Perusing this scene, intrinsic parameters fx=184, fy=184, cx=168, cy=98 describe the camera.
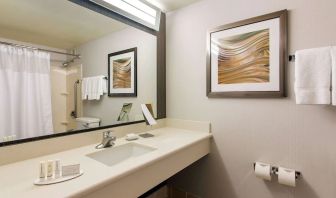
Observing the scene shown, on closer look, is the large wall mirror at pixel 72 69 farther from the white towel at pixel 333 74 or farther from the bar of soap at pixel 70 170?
the white towel at pixel 333 74

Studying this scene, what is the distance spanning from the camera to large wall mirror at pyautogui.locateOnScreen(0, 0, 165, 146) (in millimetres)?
1104

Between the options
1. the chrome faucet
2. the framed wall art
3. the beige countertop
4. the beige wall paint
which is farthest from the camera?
the framed wall art

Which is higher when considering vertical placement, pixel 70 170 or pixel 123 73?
pixel 123 73

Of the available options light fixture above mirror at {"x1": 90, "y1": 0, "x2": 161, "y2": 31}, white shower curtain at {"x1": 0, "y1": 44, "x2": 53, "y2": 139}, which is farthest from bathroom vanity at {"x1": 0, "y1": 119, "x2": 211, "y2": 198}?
light fixture above mirror at {"x1": 90, "y1": 0, "x2": 161, "y2": 31}

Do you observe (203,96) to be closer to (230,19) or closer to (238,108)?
(238,108)

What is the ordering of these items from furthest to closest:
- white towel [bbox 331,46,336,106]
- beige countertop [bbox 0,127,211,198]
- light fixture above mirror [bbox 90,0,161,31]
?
light fixture above mirror [bbox 90,0,161,31]
white towel [bbox 331,46,336,106]
beige countertop [bbox 0,127,211,198]

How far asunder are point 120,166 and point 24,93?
2.61 ft

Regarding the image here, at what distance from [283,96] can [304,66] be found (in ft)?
0.80

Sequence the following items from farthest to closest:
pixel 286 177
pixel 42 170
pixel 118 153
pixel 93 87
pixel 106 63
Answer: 1. pixel 106 63
2. pixel 93 87
3. pixel 118 153
4. pixel 286 177
5. pixel 42 170

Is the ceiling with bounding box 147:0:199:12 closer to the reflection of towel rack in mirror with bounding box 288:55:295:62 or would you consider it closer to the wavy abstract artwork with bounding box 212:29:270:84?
the wavy abstract artwork with bounding box 212:29:270:84

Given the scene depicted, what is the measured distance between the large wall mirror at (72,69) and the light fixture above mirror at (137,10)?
0.04m

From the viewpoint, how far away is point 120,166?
3.11 ft

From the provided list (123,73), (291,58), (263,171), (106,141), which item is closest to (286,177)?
(263,171)

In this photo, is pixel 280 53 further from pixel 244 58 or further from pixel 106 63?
pixel 106 63
